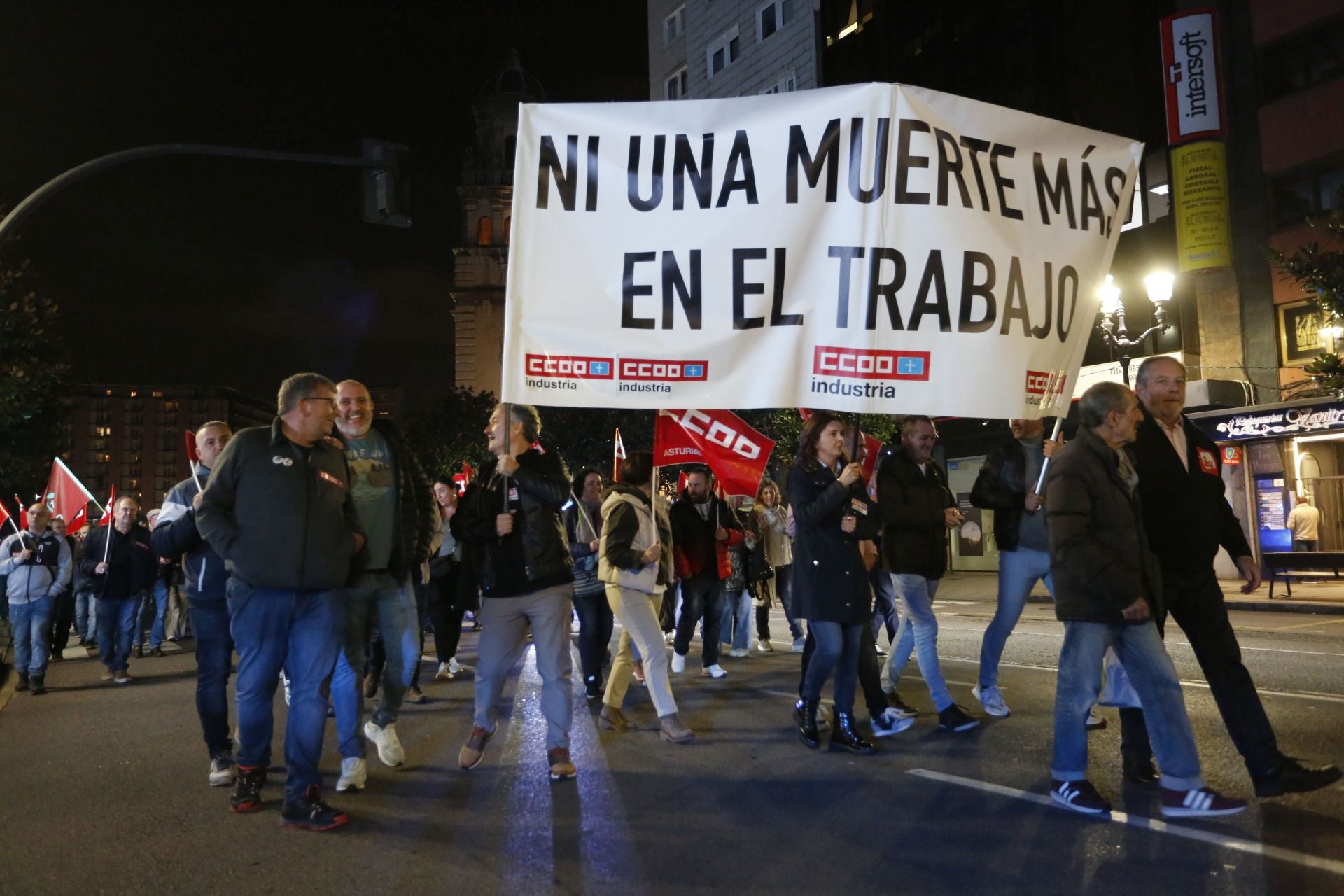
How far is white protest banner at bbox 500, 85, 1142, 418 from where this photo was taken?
550 cm

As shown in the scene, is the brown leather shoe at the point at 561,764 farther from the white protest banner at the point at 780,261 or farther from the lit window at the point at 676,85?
the lit window at the point at 676,85

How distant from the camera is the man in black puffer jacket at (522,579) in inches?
243

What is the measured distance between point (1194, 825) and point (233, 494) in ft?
14.8

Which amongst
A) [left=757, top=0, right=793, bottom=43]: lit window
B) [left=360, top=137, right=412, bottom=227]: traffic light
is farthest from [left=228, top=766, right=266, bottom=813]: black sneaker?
[left=757, top=0, right=793, bottom=43]: lit window

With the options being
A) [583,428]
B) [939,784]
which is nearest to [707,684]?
[939,784]

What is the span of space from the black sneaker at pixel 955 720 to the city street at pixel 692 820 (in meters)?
0.12

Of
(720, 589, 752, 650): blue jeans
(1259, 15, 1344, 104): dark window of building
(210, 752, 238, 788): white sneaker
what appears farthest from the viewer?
(1259, 15, 1344, 104): dark window of building

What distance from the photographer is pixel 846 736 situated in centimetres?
651

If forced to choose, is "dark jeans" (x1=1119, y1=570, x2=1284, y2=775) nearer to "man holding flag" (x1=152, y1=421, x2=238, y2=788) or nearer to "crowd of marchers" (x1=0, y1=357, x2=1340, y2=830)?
"crowd of marchers" (x1=0, y1=357, x2=1340, y2=830)

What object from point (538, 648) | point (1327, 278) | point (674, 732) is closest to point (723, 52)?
point (1327, 278)

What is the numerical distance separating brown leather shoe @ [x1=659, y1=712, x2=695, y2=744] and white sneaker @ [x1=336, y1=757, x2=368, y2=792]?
6.33ft

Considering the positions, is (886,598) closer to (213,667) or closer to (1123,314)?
(213,667)

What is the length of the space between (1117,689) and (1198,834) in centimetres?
119

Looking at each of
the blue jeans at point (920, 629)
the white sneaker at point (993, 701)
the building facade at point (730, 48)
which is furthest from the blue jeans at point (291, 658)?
the building facade at point (730, 48)
